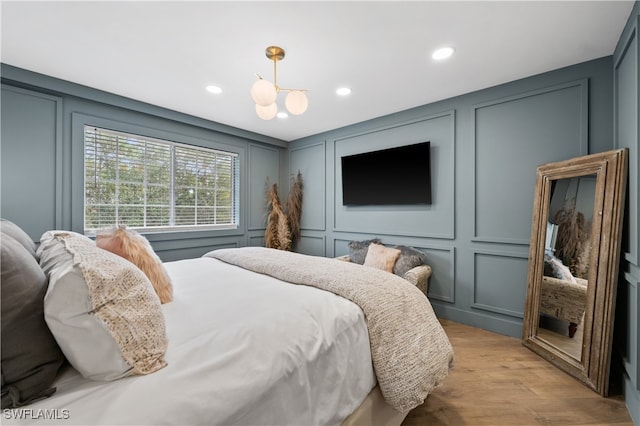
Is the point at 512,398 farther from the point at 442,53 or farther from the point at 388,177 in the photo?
the point at 442,53

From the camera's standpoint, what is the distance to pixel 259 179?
459cm

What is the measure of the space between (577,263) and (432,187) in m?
1.48

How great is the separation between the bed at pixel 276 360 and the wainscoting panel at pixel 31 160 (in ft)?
6.43

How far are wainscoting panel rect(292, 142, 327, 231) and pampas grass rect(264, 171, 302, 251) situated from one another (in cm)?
11

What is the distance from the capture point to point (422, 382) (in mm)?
1331

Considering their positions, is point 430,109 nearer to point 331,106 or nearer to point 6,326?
point 331,106

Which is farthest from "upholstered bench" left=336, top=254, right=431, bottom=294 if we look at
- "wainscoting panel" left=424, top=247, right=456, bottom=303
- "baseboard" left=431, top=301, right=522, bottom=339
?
"baseboard" left=431, top=301, right=522, bottom=339

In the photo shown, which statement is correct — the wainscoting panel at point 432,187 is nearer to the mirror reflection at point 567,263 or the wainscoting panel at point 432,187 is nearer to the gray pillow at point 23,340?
the mirror reflection at point 567,263

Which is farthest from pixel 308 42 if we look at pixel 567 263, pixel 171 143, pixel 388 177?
pixel 567 263

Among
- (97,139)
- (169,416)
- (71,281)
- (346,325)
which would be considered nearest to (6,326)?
(71,281)

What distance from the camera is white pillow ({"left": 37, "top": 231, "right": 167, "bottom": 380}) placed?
30.0 inches

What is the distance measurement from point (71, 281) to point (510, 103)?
3517 mm

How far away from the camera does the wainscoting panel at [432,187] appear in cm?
313

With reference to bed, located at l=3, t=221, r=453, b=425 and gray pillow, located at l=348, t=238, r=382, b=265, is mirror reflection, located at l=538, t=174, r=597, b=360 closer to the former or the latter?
bed, located at l=3, t=221, r=453, b=425
